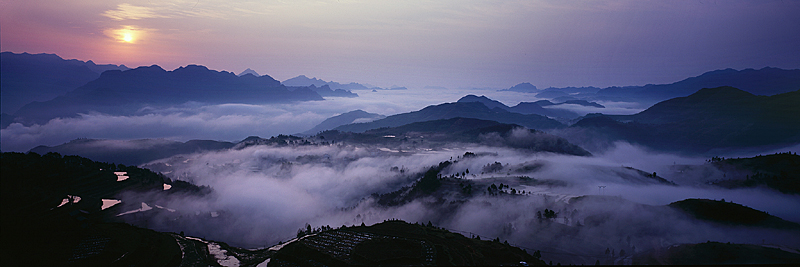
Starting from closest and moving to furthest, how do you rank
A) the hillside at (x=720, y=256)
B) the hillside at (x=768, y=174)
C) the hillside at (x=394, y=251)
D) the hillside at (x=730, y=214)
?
the hillside at (x=394, y=251)
the hillside at (x=720, y=256)
the hillside at (x=730, y=214)
the hillside at (x=768, y=174)

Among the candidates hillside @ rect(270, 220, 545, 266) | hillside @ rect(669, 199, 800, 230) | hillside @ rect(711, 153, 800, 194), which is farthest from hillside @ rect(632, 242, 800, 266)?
hillside @ rect(711, 153, 800, 194)

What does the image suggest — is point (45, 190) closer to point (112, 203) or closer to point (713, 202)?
point (112, 203)

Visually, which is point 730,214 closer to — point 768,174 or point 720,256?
point 720,256

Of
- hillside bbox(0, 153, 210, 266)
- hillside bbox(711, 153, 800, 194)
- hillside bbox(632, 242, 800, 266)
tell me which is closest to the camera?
hillside bbox(0, 153, 210, 266)

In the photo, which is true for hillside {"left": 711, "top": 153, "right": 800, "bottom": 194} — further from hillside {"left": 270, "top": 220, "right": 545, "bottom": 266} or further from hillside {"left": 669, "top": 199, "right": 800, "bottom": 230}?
hillside {"left": 270, "top": 220, "right": 545, "bottom": 266}

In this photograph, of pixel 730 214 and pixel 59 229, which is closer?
pixel 59 229

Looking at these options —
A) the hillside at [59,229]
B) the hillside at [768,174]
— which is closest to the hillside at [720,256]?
the hillside at [768,174]

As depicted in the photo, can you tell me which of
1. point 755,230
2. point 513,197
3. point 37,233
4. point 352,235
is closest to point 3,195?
point 37,233

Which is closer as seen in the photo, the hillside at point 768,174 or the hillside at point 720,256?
the hillside at point 720,256

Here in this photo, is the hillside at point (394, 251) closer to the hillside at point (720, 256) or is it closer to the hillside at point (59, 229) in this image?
the hillside at point (59, 229)

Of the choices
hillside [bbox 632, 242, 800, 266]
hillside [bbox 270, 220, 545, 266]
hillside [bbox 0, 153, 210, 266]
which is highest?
hillside [bbox 0, 153, 210, 266]

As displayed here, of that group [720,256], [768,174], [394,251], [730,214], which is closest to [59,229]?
[394,251]

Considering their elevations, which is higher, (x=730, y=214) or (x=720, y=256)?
(x=730, y=214)
